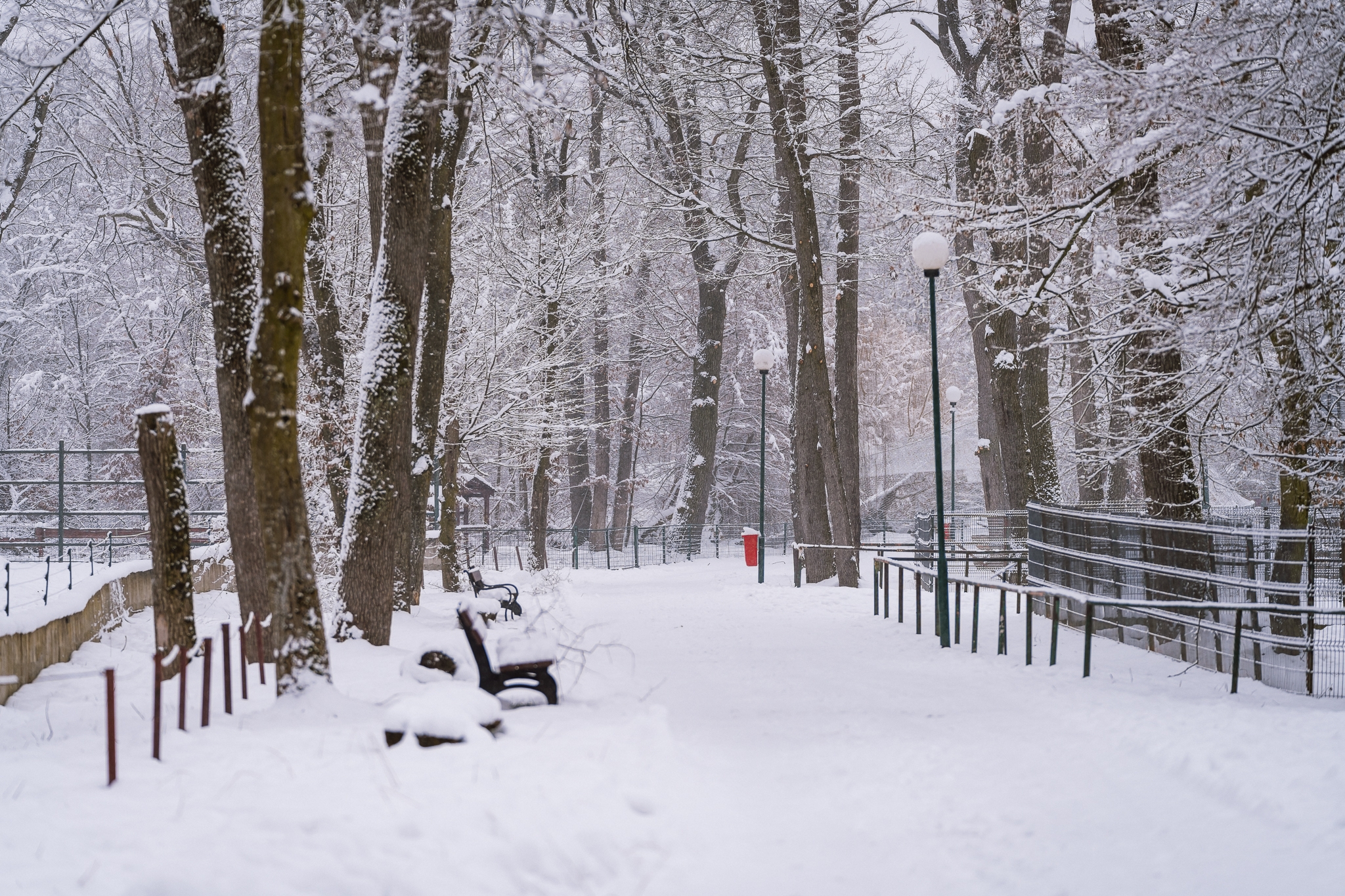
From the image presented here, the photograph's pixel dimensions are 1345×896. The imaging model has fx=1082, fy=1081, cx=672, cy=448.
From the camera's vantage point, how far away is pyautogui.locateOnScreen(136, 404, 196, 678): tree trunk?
7582mm

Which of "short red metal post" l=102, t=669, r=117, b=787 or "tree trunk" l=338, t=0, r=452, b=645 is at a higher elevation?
"tree trunk" l=338, t=0, r=452, b=645

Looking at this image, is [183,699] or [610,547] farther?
[610,547]

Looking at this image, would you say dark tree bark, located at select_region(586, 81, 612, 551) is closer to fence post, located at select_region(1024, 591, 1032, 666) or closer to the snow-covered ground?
fence post, located at select_region(1024, 591, 1032, 666)

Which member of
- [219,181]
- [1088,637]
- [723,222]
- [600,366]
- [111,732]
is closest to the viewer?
[111,732]

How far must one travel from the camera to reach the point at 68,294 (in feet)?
97.6

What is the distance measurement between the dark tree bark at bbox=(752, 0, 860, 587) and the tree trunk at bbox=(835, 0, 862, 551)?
718 millimetres

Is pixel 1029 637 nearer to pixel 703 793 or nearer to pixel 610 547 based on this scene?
pixel 703 793

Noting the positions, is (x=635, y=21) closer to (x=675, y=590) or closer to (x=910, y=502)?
(x=675, y=590)

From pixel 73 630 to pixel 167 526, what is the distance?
14.8ft

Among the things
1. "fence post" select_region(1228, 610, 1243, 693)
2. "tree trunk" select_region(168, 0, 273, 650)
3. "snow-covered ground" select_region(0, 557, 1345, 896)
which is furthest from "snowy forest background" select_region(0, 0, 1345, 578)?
"snow-covered ground" select_region(0, 557, 1345, 896)

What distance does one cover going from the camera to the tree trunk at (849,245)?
20938 mm

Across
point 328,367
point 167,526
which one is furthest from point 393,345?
point 328,367

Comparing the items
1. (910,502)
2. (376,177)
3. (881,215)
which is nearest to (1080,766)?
(376,177)

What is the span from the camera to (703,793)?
21.2 ft
